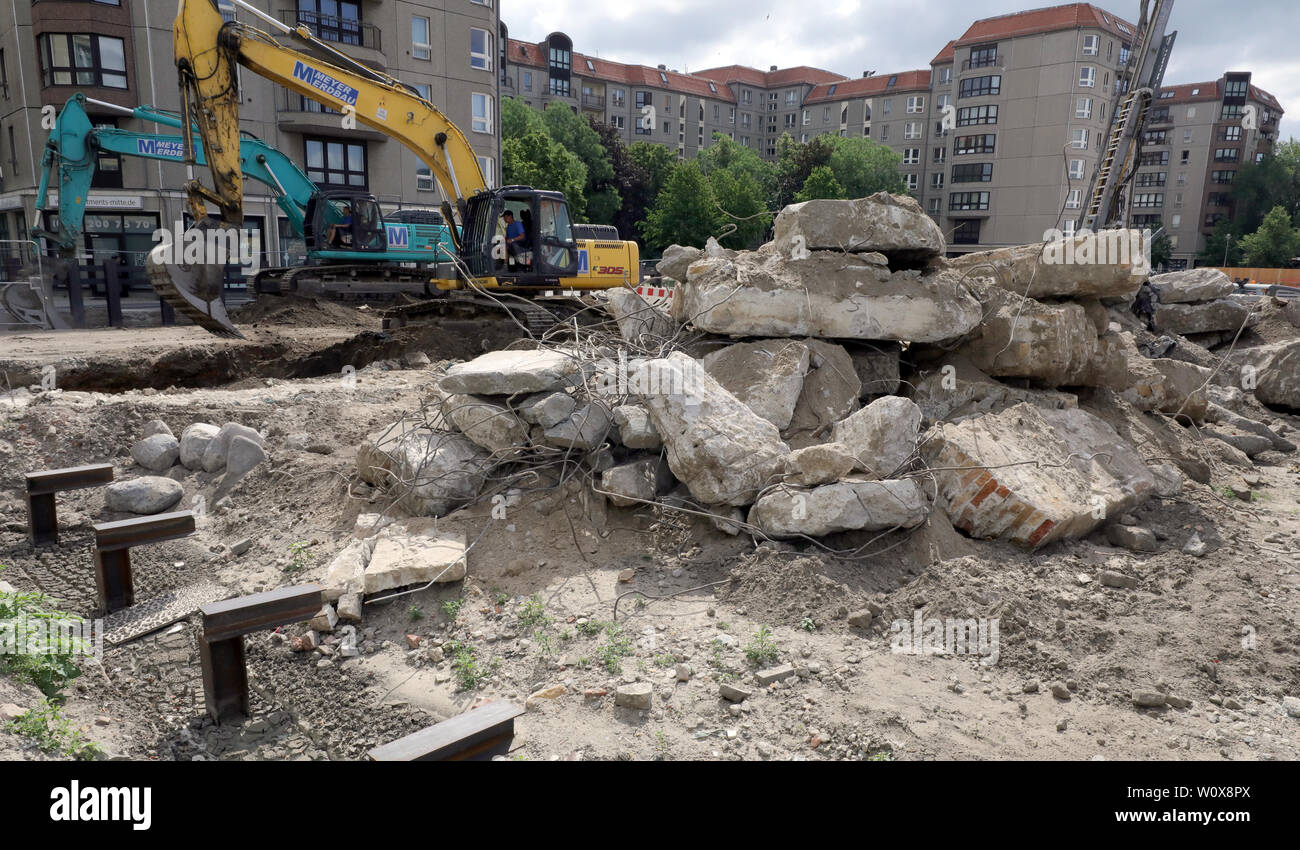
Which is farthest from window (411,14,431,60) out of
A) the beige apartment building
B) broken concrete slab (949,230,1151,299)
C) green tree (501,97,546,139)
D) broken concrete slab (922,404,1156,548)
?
broken concrete slab (922,404,1156,548)

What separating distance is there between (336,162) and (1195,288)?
2587 cm

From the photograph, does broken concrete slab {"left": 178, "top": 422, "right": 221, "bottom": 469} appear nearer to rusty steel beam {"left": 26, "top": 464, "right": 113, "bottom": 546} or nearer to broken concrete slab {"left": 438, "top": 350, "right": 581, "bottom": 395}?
rusty steel beam {"left": 26, "top": 464, "right": 113, "bottom": 546}

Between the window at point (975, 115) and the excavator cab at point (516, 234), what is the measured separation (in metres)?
47.1

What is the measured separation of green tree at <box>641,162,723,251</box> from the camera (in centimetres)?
4147

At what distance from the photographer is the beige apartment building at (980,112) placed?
1871 inches

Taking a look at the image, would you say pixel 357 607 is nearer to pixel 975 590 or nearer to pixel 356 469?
pixel 356 469

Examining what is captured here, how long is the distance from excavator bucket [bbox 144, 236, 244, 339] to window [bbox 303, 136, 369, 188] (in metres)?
18.7

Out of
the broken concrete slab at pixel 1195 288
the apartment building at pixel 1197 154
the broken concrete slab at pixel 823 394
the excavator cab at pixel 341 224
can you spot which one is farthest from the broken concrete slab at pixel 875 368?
the apartment building at pixel 1197 154

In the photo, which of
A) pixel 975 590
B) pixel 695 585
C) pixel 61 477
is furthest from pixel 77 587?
pixel 975 590

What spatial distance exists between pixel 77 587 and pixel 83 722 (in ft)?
6.82

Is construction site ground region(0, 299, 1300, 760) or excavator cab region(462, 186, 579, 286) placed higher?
excavator cab region(462, 186, 579, 286)

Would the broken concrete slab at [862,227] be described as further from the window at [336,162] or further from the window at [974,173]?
the window at [974,173]

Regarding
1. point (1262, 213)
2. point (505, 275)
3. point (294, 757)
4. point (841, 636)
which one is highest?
point (1262, 213)

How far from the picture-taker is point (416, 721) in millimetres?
3707
